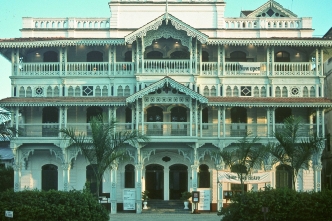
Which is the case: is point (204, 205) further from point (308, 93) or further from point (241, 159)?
point (308, 93)

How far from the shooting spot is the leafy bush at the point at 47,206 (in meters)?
24.8

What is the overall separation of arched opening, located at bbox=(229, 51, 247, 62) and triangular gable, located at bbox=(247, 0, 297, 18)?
3374mm

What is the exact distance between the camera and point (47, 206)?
→ 24.9m

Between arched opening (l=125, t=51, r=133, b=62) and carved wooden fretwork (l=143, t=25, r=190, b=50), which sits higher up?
carved wooden fretwork (l=143, t=25, r=190, b=50)

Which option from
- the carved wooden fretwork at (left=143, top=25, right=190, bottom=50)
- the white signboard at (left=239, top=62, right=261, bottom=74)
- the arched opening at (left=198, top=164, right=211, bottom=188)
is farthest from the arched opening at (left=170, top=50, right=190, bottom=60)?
the arched opening at (left=198, top=164, right=211, bottom=188)

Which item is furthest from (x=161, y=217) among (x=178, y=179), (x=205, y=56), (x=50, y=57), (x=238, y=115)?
(x=50, y=57)

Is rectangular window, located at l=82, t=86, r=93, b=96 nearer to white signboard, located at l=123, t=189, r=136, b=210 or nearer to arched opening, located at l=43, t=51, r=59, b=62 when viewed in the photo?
arched opening, located at l=43, t=51, r=59, b=62

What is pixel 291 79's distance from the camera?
138 feet

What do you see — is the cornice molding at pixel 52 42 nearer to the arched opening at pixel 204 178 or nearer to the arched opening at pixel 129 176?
the arched opening at pixel 129 176

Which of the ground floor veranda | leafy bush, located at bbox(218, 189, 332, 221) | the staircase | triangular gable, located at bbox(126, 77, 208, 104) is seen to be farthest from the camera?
the ground floor veranda

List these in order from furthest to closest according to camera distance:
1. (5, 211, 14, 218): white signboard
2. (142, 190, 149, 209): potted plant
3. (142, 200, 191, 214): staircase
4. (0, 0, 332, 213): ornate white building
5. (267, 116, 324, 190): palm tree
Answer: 1. (0, 0, 332, 213): ornate white building
2. (142, 190, 149, 209): potted plant
3. (142, 200, 191, 214): staircase
4. (267, 116, 324, 190): palm tree
5. (5, 211, 14, 218): white signboard

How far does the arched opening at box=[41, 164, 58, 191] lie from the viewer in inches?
1651

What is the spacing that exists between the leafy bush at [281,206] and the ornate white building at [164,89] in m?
12.9

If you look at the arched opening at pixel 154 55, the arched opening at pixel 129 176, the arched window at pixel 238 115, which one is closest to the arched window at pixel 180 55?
the arched opening at pixel 154 55
